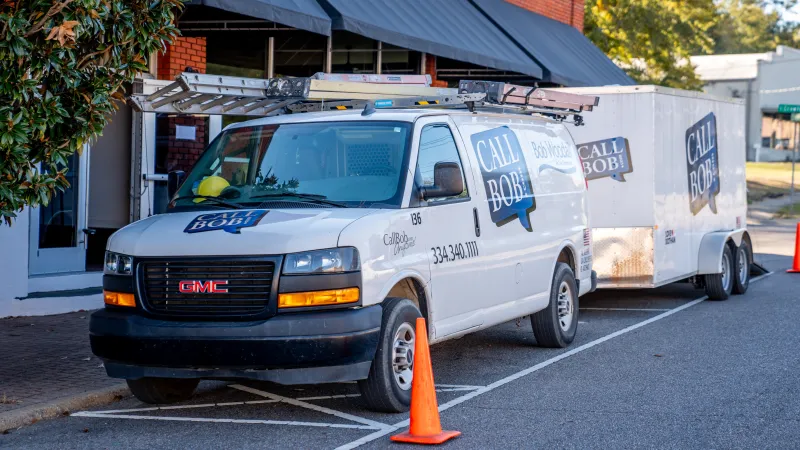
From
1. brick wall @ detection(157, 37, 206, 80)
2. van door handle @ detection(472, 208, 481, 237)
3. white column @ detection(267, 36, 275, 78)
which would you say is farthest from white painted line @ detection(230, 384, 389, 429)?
white column @ detection(267, 36, 275, 78)

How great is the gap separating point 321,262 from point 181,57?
7.73m

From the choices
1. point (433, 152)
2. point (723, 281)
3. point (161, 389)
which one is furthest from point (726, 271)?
point (161, 389)

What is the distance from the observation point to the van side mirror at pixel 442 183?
809cm

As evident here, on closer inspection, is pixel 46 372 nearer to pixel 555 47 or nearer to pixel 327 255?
pixel 327 255

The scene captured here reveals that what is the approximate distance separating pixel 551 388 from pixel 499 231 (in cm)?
142

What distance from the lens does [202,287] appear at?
7.28 m

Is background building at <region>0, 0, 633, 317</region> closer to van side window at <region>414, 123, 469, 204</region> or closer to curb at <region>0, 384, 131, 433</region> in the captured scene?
curb at <region>0, 384, 131, 433</region>

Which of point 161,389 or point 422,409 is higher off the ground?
point 422,409

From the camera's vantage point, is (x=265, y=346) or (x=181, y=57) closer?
(x=265, y=346)

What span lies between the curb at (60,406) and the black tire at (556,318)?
3.99 meters

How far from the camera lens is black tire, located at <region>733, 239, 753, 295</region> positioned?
1551 centimetres

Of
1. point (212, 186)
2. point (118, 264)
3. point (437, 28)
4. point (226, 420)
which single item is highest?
point (437, 28)

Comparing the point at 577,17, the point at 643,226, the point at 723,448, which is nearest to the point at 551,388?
the point at 723,448

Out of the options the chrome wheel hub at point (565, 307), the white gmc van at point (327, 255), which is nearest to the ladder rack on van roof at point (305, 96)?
the white gmc van at point (327, 255)
